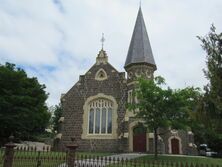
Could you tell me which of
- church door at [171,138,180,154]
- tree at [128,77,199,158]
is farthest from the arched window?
tree at [128,77,199,158]

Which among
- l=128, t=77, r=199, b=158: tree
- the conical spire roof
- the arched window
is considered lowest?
l=128, t=77, r=199, b=158: tree

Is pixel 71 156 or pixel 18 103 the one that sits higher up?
pixel 18 103

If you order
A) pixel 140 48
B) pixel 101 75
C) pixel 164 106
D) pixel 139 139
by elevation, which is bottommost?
pixel 139 139

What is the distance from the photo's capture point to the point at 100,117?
3384 cm

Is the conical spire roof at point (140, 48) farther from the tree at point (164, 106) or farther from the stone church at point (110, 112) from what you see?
the tree at point (164, 106)

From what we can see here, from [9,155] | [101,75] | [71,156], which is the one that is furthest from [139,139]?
[9,155]

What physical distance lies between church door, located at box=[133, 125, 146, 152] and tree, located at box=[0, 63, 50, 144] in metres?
10.2

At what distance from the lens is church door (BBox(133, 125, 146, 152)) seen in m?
31.1

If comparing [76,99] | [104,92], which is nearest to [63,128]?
[76,99]

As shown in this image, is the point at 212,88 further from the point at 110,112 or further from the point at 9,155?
the point at 110,112

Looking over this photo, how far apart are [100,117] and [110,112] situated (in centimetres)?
122

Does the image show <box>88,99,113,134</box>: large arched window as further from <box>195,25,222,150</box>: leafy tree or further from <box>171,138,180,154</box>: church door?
<box>195,25,222,150</box>: leafy tree

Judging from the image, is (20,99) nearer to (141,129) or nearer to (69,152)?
(141,129)

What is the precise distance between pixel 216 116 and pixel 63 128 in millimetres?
25910
